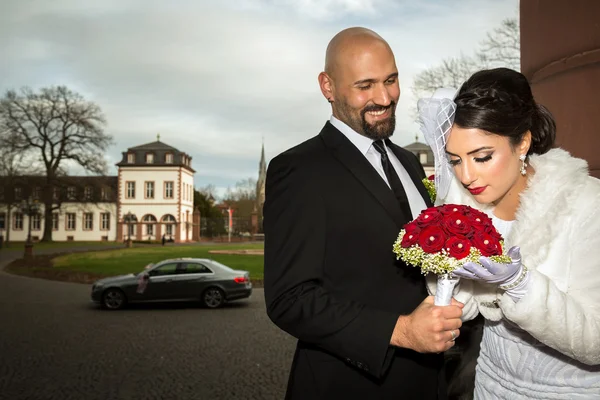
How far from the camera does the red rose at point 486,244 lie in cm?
177

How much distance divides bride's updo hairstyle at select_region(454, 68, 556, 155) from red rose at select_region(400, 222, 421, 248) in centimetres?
54

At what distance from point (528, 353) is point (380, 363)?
72cm

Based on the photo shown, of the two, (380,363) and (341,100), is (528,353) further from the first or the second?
(341,100)

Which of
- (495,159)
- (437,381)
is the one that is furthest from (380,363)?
(495,159)

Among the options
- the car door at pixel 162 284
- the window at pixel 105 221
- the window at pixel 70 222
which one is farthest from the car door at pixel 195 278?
the window at pixel 70 222

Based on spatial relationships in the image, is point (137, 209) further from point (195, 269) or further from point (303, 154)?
point (303, 154)

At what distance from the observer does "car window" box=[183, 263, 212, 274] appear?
15812 millimetres

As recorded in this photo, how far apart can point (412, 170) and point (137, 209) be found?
77.4 meters

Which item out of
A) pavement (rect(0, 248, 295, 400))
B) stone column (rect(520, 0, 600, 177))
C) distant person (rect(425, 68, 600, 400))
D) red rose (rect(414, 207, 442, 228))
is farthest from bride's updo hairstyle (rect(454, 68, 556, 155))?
pavement (rect(0, 248, 295, 400))

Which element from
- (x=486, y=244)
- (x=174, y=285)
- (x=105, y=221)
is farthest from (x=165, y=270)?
(x=105, y=221)

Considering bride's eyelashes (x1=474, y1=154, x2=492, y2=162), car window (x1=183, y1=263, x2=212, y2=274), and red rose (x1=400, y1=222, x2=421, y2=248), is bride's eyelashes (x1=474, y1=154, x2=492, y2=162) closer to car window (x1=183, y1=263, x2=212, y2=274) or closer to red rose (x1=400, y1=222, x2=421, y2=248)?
red rose (x1=400, y1=222, x2=421, y2=248)

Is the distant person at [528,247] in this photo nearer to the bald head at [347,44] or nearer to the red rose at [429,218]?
the red rose at [429,218]

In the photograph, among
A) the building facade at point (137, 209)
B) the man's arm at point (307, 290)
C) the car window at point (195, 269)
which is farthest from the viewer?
the building facade at point (137, 209)

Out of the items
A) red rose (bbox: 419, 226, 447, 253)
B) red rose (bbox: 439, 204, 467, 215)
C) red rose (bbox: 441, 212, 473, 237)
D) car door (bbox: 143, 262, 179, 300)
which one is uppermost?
red rose (bbox: 439, 204, 467, 215)
